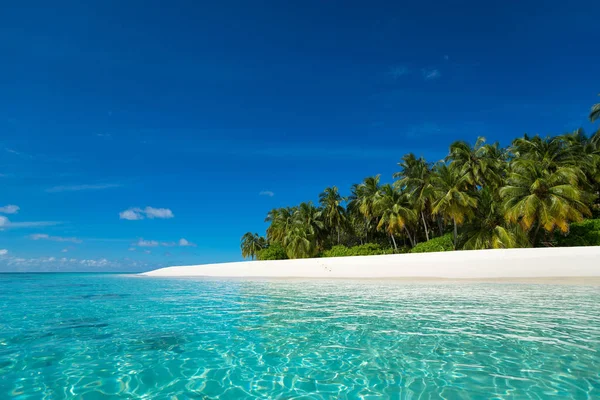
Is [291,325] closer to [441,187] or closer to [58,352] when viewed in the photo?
[58,352]

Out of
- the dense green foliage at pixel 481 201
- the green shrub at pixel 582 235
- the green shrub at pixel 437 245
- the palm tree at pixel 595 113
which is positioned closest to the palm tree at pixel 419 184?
the dense green foliage at pixel 481 201

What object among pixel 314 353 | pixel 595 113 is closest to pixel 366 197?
pixel 595 113

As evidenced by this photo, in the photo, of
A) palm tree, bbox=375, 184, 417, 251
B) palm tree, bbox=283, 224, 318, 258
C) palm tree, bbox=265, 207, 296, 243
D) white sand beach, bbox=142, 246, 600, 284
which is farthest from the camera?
palm tree, bbox=265, 207, 296, 243

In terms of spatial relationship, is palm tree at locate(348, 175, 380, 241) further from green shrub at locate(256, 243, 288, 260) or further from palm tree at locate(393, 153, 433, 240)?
green shrub at locate(256, 243, 288, 260)

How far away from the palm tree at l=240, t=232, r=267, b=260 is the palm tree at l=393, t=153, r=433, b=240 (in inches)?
1533

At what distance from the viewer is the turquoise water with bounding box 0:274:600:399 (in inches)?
161

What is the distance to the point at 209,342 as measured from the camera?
6375mm

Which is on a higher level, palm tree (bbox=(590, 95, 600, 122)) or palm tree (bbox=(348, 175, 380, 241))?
palm tree (bbox=(590, 95, 600, 122))

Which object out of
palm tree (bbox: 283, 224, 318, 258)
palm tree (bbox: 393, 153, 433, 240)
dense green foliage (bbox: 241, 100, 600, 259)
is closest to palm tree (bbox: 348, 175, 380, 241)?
dense green foliage (bbox: 241, 100, 600, 259)

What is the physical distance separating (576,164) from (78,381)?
40511 millimetres

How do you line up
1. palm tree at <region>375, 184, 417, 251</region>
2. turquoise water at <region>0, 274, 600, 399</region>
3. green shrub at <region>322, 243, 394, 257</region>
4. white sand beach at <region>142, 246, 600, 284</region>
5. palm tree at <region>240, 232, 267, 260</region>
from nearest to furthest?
turquoise water at <region>0, 274, 600, 399</region>, white sand beach at <region>142, 246, 600, 284</region>, palm tree at <region>375, 184, 417, 251</region>, green shrub at <region>322, 243, 394, 257</region>, palm tree at <region>240, 232, 267, 260</region>

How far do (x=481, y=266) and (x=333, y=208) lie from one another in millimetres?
28692

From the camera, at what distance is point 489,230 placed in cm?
3073

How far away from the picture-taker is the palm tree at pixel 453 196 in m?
31.0
